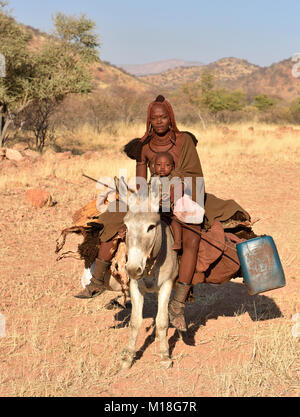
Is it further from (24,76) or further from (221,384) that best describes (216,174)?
(221,384)

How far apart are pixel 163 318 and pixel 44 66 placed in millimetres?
16422

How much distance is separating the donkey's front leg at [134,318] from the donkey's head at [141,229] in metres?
0.77

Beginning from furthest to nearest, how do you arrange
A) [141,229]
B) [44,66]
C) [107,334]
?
[44,66] < [107,334] < [141,229]

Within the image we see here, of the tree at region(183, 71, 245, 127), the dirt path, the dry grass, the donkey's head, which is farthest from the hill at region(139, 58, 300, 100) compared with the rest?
the donkey's head

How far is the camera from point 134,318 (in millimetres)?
4250

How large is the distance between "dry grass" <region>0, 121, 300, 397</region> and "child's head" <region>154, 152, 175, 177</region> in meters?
1.84

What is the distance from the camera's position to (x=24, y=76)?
688 inches

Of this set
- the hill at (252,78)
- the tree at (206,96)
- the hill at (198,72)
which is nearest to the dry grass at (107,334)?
the tree at (206,96)

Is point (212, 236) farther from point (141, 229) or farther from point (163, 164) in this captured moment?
point (141, 229)

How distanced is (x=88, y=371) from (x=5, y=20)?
16.6 m

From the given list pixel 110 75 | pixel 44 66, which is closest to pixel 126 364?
pixel 44 66

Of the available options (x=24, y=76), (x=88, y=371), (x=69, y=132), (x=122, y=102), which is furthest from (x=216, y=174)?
(x=122, y=102)

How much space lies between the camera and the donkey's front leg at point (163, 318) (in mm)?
4219

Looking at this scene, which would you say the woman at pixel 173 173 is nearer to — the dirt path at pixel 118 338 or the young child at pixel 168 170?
the young child at pixel 168 170
